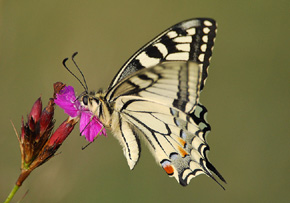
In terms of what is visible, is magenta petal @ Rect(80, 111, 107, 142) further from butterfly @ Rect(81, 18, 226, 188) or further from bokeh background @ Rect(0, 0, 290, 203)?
bokeh background @ Rect(0, 0, 290, 203)

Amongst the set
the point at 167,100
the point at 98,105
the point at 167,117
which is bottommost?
the point at 167,117

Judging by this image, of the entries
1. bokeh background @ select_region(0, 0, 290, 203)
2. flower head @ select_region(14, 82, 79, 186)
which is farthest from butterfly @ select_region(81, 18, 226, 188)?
bokeh background @ select_region(0, 0, 290, 203)

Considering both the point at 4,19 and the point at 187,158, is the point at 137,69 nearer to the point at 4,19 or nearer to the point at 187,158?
the point at 187,158

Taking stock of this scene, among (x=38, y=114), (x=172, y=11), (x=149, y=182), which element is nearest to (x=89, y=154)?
(x=149, y=182)

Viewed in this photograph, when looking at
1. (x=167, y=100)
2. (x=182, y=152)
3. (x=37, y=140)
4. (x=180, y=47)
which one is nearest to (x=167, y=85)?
(x=167, y=100)

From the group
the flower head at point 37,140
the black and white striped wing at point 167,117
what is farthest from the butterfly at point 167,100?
the flower head at point 37,140

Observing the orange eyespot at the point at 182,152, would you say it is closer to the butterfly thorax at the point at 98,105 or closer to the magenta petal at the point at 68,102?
the butterfly thorax at the point at 98,105

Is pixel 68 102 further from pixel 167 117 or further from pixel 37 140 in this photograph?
pixel 167 117
